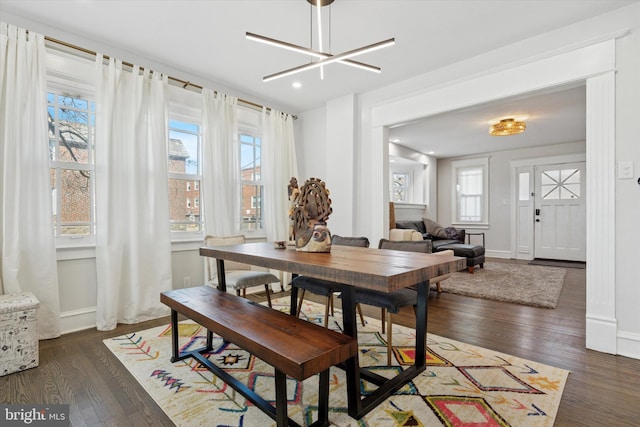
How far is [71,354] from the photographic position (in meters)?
2.33

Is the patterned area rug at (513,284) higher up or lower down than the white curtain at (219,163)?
lower down

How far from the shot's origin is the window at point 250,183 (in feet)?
14.1

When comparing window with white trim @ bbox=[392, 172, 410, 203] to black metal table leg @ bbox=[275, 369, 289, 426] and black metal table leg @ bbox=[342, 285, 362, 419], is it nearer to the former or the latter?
black metal table leg @ bbox=[342, 285, 362, 419]

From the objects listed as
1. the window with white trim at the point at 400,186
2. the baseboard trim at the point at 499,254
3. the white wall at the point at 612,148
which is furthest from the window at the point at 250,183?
the baseboard trim at the point at 499,254

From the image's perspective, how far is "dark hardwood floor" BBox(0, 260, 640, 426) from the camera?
5.37 ft

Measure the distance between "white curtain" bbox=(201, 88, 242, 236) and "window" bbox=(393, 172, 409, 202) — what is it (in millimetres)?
4854

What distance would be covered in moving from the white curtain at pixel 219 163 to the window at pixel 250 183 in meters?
0.32

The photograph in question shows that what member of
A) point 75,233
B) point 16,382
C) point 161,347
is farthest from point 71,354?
point 75,233

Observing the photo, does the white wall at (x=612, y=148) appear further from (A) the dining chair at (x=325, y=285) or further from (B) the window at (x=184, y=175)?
(B) the window at (x=184, y=175)

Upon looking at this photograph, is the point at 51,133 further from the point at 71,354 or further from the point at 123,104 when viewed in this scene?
the point at 71,354

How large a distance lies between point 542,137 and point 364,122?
14.7ft

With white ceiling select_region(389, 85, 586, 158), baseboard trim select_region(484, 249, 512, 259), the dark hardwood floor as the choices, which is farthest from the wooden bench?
baseboard trim select_region(484, 249, 512, 259)

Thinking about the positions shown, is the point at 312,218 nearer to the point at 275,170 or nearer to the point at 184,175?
the point at 184,175

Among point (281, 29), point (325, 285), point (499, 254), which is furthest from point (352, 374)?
point (499, 254)
